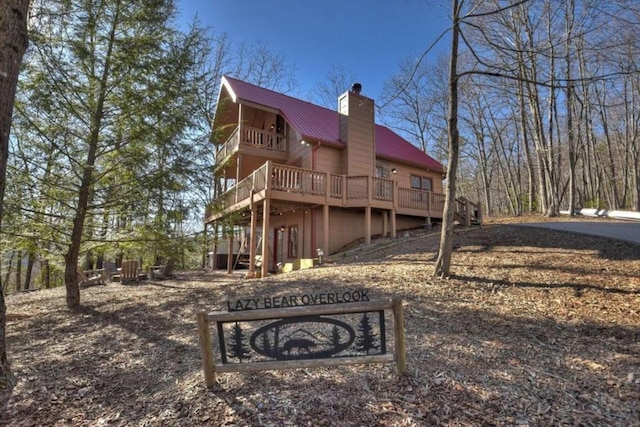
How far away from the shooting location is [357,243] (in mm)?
13500

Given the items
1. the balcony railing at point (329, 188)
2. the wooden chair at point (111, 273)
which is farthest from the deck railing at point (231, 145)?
the wooden chair at point (111, 273)

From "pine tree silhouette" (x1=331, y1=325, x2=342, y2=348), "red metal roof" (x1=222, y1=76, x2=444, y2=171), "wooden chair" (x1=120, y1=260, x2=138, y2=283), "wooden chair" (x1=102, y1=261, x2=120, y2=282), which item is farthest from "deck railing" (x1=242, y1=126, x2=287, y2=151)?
"pine tree silhouette" (x1=331, y1=325, x2=342, y2=348)

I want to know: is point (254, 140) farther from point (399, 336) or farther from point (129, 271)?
point (399, 336)

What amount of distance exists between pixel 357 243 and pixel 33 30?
35.5 feet

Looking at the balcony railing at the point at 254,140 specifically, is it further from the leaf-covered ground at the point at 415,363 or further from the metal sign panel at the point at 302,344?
the metal sign panel at the point at 302,344

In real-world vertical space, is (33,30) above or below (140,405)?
above

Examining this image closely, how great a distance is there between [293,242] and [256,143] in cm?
455

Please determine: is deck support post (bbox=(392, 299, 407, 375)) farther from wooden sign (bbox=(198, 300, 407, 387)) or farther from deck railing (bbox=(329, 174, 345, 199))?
deck railing (bbox=(329, 174, 345, 199))

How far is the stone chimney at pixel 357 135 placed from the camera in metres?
14.2

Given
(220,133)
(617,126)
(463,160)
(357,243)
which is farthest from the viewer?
(463,160)

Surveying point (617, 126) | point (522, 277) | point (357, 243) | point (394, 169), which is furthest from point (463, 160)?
point (522, 277)

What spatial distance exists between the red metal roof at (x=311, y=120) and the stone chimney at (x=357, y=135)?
499mm

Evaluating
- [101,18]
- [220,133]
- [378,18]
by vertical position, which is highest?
[378,18]

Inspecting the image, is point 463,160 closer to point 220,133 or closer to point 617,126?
point 617,126
